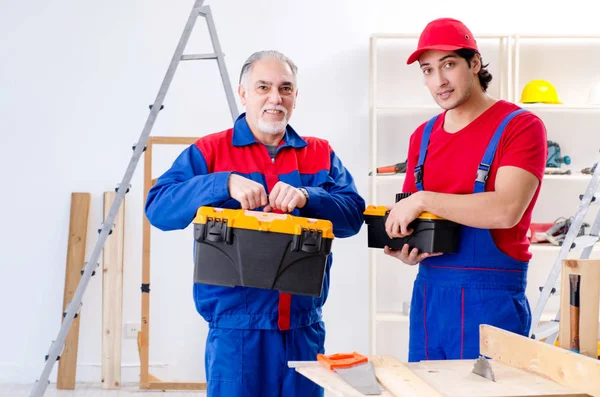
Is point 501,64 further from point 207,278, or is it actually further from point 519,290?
point 207,278

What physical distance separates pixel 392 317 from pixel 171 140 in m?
1.82

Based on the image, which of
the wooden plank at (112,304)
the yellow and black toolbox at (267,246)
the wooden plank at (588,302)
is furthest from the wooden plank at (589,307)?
the wooden plank at (112,304)

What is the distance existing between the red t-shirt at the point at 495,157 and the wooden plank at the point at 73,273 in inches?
125

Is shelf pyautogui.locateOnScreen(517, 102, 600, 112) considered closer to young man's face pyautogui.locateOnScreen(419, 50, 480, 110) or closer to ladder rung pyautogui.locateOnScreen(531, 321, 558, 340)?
ladder rung pyautogui.locateOnScreen(531, 321, 558, 340)

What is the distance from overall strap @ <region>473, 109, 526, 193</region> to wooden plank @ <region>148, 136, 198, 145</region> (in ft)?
8.99

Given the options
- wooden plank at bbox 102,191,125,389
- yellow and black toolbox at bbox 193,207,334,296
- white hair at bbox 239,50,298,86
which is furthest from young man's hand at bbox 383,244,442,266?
wooden plank at bbox 102,191,125,389

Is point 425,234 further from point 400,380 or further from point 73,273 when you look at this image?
point 73,273

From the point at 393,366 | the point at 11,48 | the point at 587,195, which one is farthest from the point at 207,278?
the point at 11,48

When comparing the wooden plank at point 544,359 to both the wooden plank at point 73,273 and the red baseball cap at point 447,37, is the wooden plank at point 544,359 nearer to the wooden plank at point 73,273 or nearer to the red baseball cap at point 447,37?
the red baseball cap at point 447,37

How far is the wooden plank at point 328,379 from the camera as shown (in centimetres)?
149

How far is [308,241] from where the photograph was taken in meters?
1.97

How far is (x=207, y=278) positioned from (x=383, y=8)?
3.39 meters

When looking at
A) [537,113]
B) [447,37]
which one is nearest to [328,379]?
[447,37]

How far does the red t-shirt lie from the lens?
2055 millimetres
